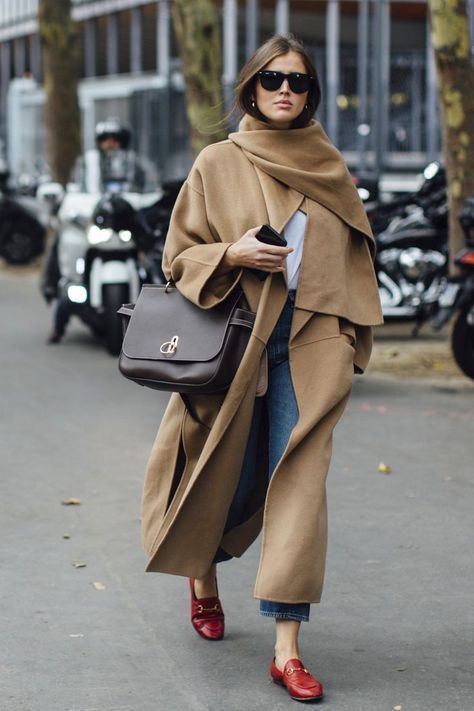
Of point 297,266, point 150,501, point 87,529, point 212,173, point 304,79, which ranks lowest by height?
point 87,529

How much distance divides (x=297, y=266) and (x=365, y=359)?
0.38m

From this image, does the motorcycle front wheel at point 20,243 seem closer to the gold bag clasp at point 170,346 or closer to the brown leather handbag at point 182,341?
the brown leather handbag at point 182,341

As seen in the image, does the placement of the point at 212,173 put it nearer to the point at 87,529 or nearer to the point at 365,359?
the point at 365,359

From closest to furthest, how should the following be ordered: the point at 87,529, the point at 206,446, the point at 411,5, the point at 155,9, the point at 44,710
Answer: the point at 44,710 < the point at 206,446 < the point at 87,529 < the point at 411,5 < the point at 155,9

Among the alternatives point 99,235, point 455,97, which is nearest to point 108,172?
point 99,235

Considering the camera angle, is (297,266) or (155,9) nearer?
(297,266)

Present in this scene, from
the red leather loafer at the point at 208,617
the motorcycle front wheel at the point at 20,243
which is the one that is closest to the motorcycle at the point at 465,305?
the red leather loafer at the point at 208,617

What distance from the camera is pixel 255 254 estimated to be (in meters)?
4.18

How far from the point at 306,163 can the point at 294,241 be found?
9.7 inches

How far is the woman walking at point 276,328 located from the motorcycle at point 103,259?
653 cm

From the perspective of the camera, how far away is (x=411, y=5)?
32.2m

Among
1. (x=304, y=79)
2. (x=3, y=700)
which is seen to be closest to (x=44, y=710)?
(x=3, y=700)

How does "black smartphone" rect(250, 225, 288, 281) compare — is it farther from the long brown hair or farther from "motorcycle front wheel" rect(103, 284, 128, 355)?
"motorcycle front wheel" rect(103, 284, 128, 355)

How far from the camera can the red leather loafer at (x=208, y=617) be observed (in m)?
4.74
